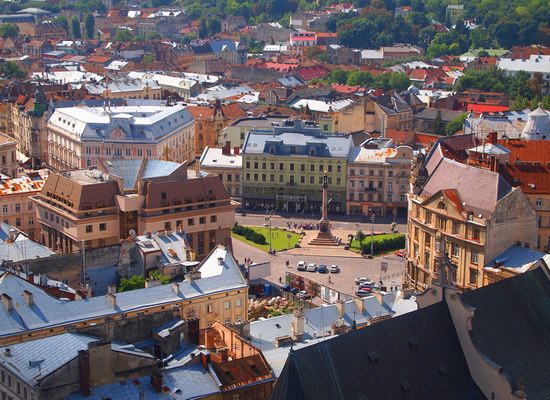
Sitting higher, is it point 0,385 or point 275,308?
point 0,385

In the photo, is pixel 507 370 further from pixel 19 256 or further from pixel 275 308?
pixel 19 256

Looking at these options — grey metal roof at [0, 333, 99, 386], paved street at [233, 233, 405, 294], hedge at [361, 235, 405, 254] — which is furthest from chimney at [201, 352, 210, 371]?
hedge at [361, 235, 405, 254]

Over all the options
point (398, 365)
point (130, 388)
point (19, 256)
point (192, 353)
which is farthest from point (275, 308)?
point (398, 365)

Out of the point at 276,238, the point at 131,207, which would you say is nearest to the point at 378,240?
the point at 276,238

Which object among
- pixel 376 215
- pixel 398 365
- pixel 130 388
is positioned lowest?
pixel 376 215

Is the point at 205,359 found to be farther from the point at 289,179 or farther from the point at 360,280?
the point at 289,179

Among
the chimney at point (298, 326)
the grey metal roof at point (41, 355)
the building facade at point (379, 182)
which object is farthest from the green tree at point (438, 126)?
the grey metal roof at point (41, 355)

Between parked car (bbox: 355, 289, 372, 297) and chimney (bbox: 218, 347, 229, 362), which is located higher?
chimney (bbox: 218, 347, 229, 362)

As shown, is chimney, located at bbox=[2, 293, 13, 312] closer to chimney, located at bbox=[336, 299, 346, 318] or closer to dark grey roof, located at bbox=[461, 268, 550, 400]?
chimney, located at bbox=[336, 299, 346, 318]
